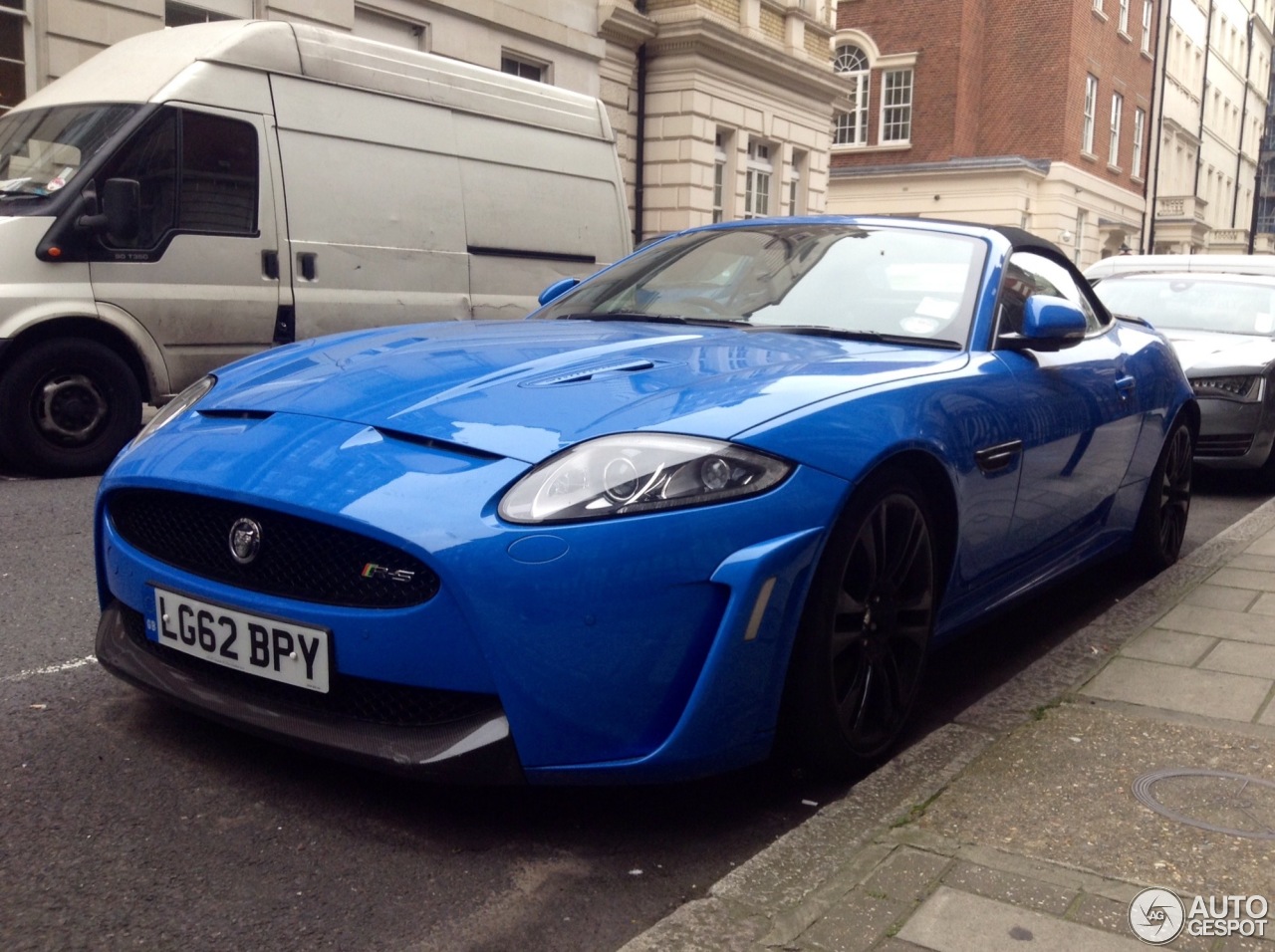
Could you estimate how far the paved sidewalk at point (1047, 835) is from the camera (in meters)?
2.36

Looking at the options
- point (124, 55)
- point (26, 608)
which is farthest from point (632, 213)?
point (26, 608)

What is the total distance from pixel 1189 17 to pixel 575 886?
55468 mm

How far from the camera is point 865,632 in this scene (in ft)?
10.3

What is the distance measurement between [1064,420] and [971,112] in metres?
36.4

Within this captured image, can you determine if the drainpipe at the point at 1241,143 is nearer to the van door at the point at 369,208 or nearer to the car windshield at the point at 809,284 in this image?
the van door at the point at 369,208

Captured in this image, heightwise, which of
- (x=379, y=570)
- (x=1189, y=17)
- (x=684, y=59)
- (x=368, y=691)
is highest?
(x=1189, y=17)

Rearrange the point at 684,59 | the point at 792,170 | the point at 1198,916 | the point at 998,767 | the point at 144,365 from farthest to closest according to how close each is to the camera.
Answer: the point at 792,170
the point at 684,59
the point at 144,365
the point at 998,767
the point at 1198,916

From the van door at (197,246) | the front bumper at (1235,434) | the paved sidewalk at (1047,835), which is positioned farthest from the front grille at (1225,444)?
the van door at (197,246)

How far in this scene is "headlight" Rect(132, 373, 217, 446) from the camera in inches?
129

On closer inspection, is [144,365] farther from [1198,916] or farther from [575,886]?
[1198,916]

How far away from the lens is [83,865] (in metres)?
2.55

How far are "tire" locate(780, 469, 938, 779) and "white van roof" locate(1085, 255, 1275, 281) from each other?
26.1 feet

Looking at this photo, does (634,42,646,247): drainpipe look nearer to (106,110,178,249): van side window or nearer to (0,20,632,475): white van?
(0,20,632,475): white van

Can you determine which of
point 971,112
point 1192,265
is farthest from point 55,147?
point 971,112
